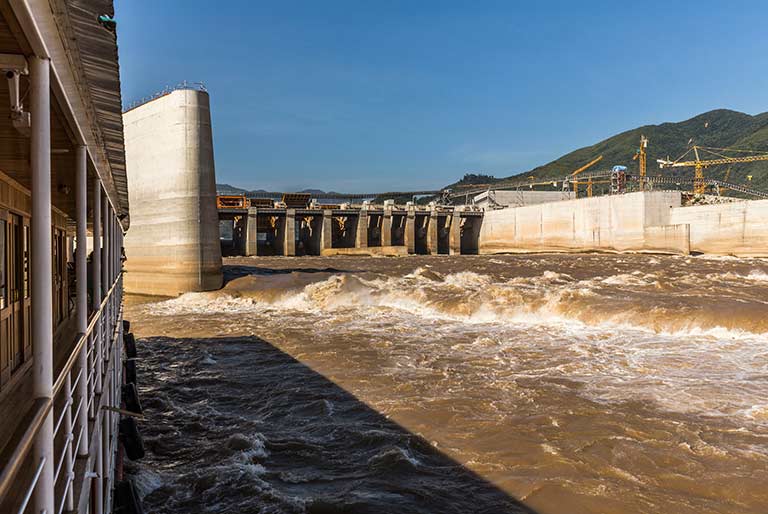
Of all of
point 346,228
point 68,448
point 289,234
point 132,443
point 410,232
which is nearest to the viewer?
point 68,448

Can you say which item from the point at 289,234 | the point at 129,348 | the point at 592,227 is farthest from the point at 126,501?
the point at 592,227

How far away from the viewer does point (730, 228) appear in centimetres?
4131

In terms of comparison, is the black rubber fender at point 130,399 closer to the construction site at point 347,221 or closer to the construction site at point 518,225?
the construction site at point 347,221

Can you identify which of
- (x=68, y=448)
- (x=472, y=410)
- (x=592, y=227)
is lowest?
(x=472, y=410)

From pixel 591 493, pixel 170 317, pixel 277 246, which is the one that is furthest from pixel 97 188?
pixel 277 246

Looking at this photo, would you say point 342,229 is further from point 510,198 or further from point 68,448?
point 68,448

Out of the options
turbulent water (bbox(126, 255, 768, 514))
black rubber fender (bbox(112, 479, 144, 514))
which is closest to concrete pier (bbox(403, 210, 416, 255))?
turbulent water (bbox(126, 255, 768, 514))

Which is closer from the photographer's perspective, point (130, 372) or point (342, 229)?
point (130, 372)

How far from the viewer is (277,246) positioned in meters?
54.2

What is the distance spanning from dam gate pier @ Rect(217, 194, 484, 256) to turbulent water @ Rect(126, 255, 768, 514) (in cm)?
3437

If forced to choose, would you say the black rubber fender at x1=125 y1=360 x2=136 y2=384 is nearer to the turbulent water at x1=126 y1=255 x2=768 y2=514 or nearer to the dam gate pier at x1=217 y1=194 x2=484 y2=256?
the turbulent water at x1=126 y1=255 x2=768 y2=514

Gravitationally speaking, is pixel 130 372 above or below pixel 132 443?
above

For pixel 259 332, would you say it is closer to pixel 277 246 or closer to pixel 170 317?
pixel 170 317

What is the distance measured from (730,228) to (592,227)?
1216 centimetres
